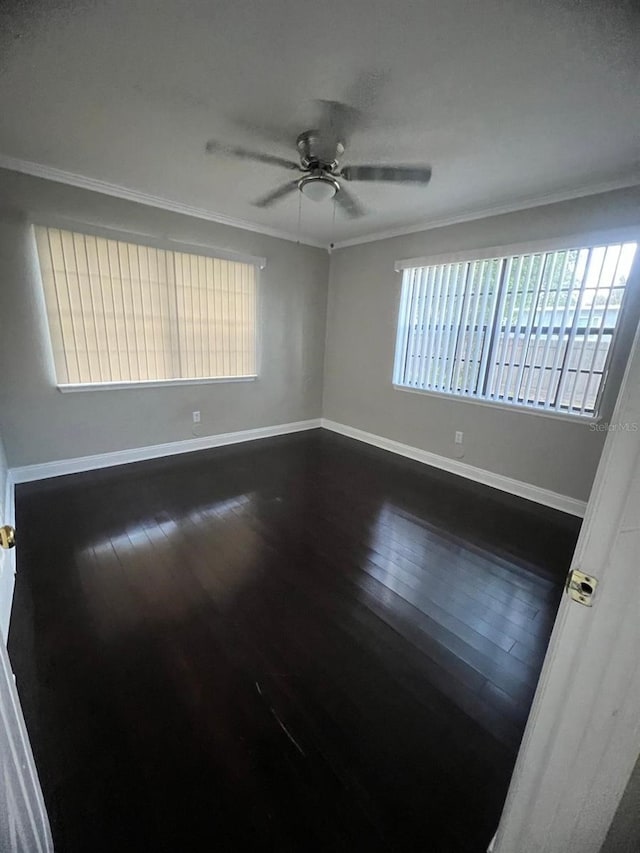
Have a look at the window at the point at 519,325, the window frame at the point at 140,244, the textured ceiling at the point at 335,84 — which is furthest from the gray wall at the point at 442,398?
the window frame at the point at 140,244

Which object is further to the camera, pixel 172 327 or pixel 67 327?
pixel 172 327

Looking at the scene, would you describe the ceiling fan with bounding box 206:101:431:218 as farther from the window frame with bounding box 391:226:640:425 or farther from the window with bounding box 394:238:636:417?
the window with bounding box 394:238:636:417

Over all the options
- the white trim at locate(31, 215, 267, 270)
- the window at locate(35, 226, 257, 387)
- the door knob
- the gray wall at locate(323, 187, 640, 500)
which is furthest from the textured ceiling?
the door knob

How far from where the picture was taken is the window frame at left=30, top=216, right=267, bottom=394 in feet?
9.11

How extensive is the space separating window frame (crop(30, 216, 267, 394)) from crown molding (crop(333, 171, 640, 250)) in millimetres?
1417

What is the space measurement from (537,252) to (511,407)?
4.17 feet

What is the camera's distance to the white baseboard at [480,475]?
2.93 metres

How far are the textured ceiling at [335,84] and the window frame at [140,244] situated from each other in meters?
0.45

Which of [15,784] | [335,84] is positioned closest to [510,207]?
[335,84]

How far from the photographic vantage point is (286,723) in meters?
1.28

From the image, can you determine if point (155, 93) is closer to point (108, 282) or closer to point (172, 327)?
point (108, 282)

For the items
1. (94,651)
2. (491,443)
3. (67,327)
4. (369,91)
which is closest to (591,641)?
(94,651)

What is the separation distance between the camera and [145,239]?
3.18 m

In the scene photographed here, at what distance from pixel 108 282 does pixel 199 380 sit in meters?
1.20
